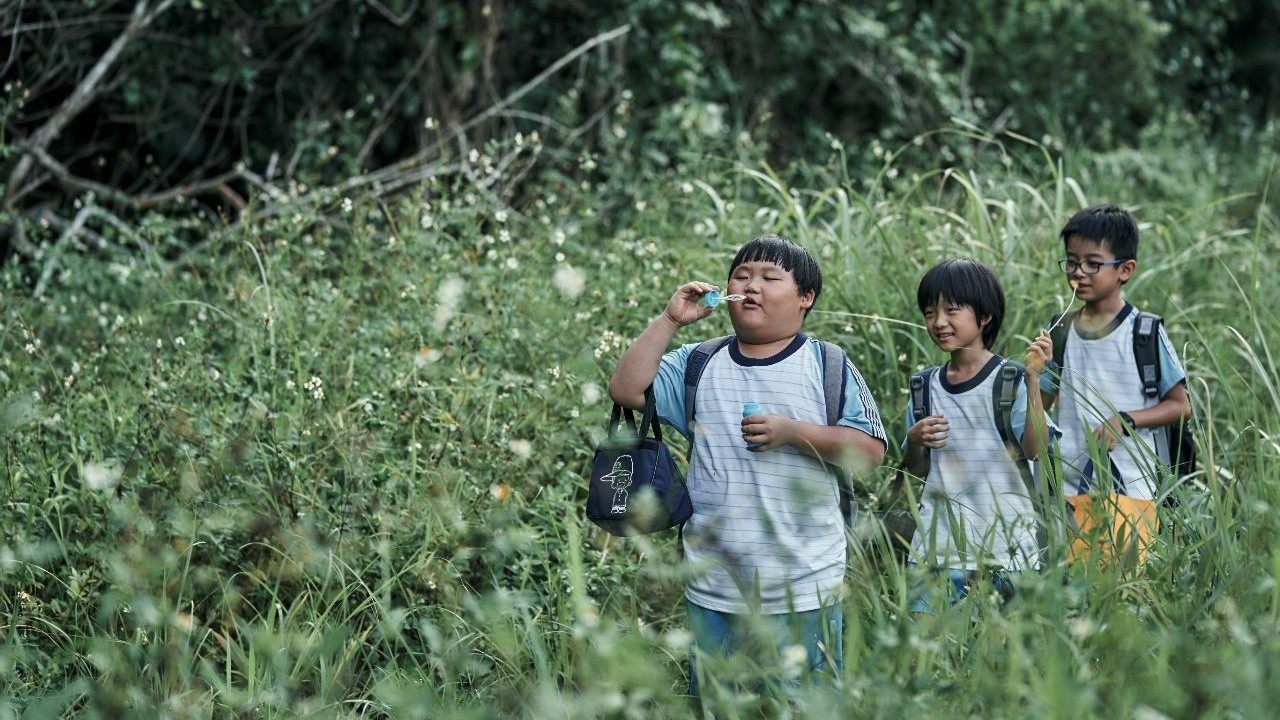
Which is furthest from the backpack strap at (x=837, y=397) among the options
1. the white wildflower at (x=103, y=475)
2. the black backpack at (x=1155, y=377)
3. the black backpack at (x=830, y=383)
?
the white wildflower at (x=103, y=475)

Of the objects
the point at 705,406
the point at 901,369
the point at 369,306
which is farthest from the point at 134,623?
the point at 901,369

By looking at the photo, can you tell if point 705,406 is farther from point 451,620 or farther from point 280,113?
point 280,113

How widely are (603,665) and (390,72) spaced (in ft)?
19.9

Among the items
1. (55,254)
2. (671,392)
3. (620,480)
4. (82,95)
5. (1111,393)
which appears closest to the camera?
(620,480)

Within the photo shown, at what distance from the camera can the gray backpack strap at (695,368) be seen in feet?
9.98

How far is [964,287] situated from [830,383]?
1.88ft

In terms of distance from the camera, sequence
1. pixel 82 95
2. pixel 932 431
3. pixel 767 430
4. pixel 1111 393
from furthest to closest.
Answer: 1. pixel 82 95
2. pixel 1111 393
3. pixel 932 431
4. pixel 767 430

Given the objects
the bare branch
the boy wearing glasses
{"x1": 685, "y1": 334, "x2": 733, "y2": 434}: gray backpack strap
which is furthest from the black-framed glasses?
the bare branch

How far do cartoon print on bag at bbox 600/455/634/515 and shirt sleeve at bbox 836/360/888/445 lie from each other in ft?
1.52

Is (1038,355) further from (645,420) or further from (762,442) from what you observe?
(645,420)

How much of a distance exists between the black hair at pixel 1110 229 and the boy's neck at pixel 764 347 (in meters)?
1.23

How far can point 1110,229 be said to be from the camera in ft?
12.5

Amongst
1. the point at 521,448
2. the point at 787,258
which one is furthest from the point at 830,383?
the point at 521,448

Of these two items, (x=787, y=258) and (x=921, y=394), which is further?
(x=921, y=394)
